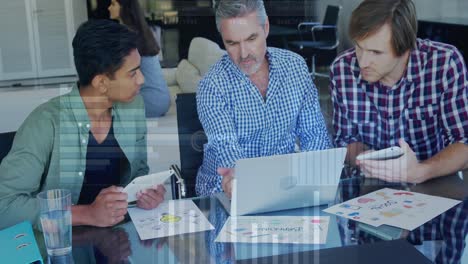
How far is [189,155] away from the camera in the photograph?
6.30ft

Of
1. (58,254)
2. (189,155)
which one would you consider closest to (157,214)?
(58,254)

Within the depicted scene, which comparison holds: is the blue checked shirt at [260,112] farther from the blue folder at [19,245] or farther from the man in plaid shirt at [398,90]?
the blue folder at [19,245]

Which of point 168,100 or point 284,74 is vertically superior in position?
point 284,74

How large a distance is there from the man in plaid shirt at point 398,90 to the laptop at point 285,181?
38cm

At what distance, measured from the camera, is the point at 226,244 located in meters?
1.11

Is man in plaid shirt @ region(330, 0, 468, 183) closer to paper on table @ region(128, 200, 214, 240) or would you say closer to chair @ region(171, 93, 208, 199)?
chair @ region(171, 93, 208, 199)

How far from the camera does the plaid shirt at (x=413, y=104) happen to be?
5.49 feet

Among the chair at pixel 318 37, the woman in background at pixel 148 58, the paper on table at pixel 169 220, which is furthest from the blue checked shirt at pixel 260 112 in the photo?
the chair at pixel 318 37

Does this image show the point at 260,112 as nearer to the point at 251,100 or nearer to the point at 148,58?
the point at 251,100

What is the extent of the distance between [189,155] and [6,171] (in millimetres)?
755

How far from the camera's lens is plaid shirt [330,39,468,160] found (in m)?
1.67

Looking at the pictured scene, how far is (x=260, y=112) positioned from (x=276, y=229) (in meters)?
0.64

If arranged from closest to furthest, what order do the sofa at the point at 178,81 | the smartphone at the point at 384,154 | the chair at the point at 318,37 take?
the smartphone at the point at 384,154
the sofa at the point at 178,81
the chair at the point at 318,37

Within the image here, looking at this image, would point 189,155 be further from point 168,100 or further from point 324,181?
point 168,100
